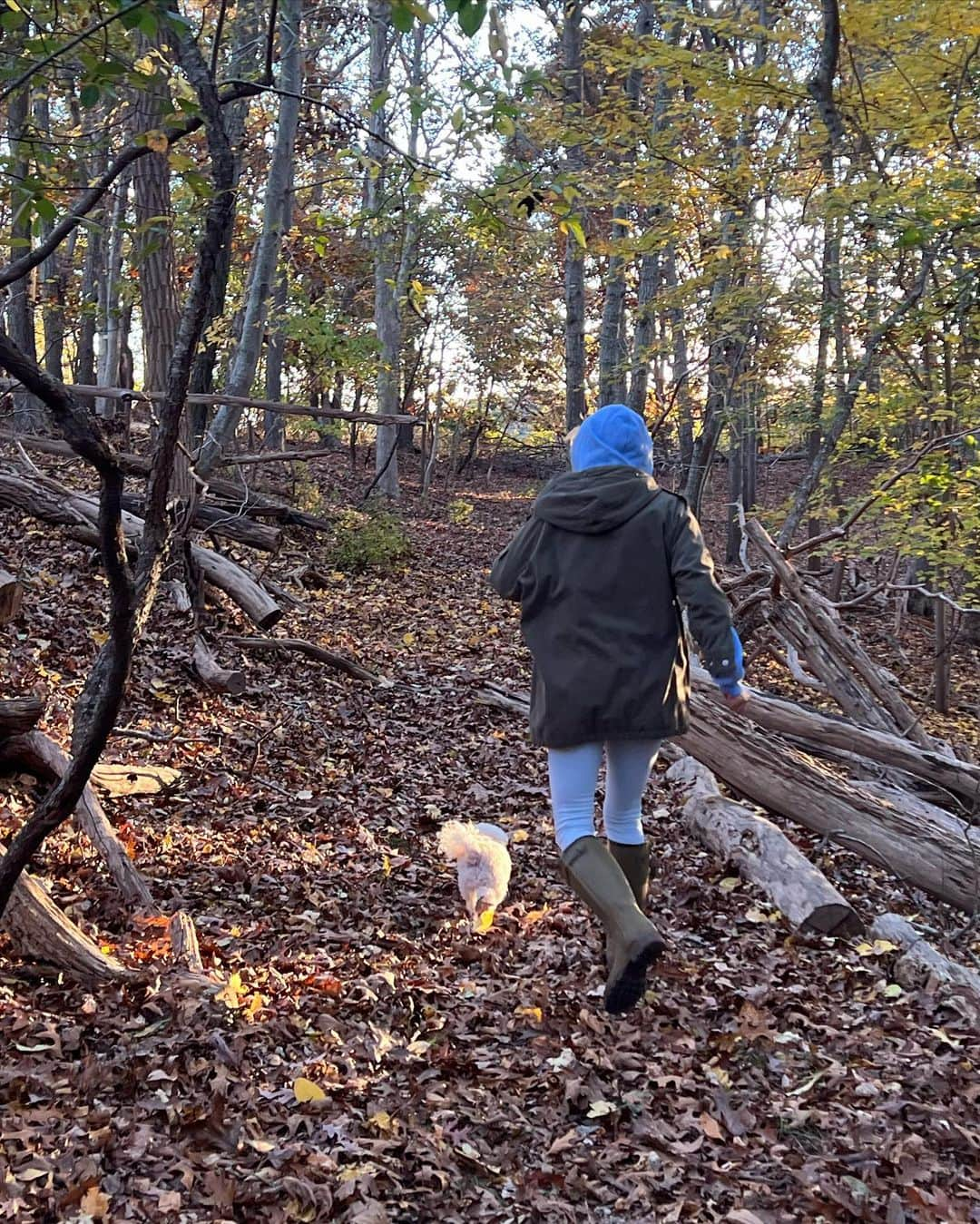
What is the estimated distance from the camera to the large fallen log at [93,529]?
8.68 m

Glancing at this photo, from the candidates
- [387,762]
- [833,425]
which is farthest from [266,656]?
[833,425]

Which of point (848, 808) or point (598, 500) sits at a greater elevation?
point (598, 500)

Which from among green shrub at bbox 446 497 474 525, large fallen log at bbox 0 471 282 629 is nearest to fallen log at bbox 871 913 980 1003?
large fallen log at bbox 0 471 282 629

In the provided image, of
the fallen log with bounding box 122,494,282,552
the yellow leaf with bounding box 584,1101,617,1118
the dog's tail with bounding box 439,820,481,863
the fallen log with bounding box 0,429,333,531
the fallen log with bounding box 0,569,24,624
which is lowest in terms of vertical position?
the yellow leaf with bounding box 584,1101,617,1118

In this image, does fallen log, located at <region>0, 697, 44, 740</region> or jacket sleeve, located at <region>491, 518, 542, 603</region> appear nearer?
jacket sleeve, located at <region>491, 518, 542, 603</region>

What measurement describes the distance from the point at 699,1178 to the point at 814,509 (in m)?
11.3

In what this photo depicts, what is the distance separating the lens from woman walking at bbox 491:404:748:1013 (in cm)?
361

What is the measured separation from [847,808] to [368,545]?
26.6 feet

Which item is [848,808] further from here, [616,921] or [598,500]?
[598,500]

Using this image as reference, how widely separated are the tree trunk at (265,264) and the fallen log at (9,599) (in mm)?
2789

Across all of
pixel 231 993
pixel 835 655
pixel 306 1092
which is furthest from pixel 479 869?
pixel 835 655

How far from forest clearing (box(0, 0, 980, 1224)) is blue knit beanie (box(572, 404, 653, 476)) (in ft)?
0.08

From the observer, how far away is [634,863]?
4.08m

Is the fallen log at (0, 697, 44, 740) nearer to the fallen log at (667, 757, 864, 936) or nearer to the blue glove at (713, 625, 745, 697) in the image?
the blue glove at (713, 625, 745, 697)
